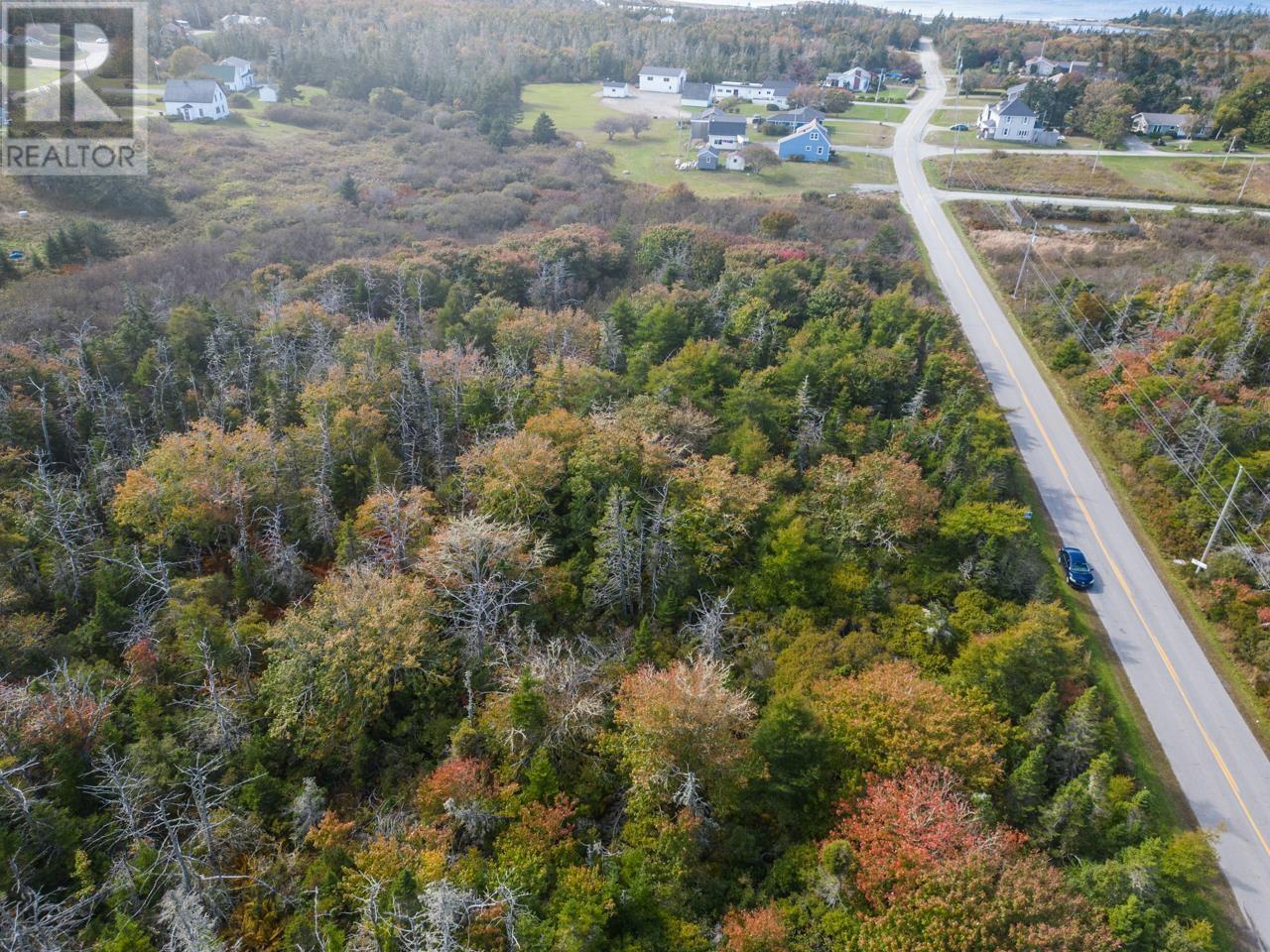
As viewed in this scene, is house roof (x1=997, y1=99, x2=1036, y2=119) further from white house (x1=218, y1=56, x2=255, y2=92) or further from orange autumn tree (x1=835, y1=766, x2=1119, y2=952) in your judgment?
orange autumn tree (x1=835, y1=766, x2=1119, y2=952)

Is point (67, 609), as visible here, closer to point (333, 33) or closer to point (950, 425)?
point (950, 425)

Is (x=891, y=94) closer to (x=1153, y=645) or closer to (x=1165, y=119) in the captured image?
(x=1165, y=119)

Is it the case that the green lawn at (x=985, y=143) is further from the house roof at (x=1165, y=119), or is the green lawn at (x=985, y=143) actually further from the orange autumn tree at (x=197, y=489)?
the orange autumn tree at (x=197, y=489)

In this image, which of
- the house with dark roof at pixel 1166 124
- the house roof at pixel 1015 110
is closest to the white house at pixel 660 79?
the house roof at pixel 1015 110

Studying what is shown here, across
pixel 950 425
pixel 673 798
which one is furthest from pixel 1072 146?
pixel 673 798

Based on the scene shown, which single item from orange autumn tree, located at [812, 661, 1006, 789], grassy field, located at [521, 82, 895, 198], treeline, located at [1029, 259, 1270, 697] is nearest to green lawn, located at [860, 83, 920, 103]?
grassy field, located at [521, 82, 895, 198]

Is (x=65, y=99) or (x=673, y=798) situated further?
(x=65, y=99)
